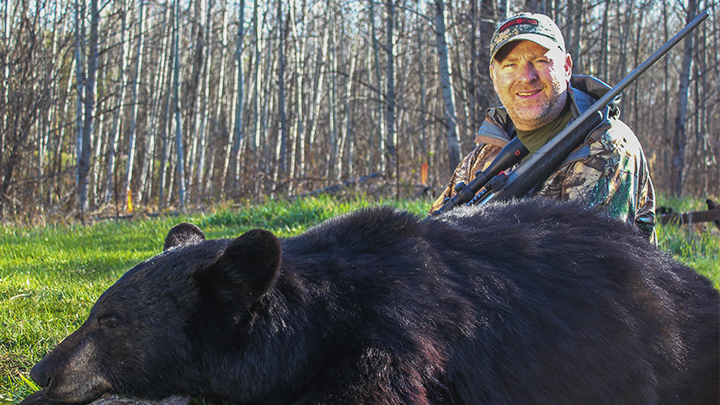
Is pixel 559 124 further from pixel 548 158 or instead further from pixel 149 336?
pixel 149 336

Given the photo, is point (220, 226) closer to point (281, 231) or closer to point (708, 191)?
point (281, 231)

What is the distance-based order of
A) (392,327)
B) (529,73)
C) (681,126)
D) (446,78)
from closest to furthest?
1. (392,327)
2. (529,73)
3. (446,78)
4. (681,126)

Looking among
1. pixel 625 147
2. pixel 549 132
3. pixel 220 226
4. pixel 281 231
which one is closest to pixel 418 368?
pixel 625 147

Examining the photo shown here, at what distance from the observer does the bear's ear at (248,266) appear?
1769mm

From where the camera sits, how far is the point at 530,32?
3207mm

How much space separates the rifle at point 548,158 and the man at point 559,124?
2.3 inches

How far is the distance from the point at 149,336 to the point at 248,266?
47cm

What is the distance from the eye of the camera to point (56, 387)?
6.17ft

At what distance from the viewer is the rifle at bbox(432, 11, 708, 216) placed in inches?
117

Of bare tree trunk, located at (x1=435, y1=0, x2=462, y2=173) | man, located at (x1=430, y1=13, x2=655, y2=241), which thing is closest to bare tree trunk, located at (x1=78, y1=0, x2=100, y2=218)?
bare tree trunk, located at (x1=435, y1=0, x2=462, y2=173)

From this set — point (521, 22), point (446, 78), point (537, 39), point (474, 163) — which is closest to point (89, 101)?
point (446, 78)

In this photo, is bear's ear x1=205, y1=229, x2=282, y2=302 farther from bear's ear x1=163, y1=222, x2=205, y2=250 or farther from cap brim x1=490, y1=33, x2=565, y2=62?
cap brim x1=490, y1=33, x2=565, y2=62

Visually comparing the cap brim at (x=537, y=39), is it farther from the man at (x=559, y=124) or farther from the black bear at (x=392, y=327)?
the black bear at (x=392, y=327)

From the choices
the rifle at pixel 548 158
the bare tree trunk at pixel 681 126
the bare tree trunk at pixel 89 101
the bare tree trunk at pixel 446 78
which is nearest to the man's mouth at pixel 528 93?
the rifle at pixel 548 158
